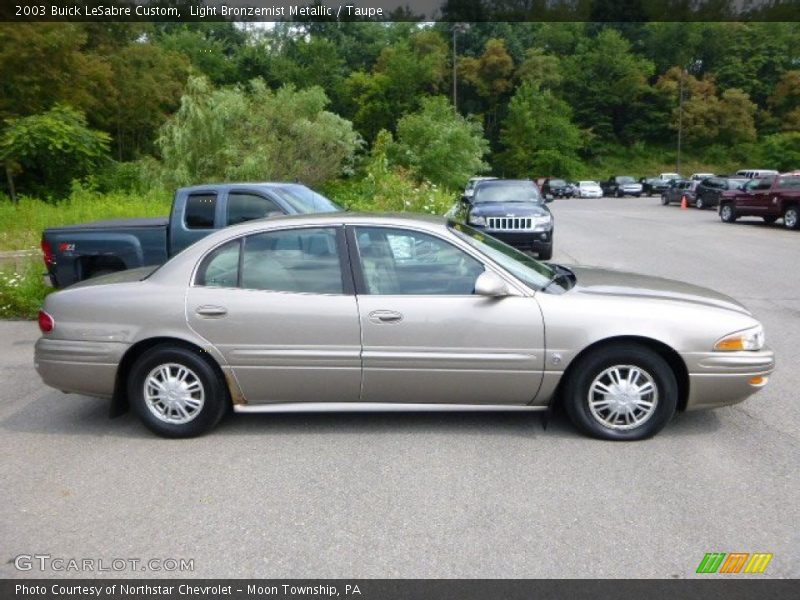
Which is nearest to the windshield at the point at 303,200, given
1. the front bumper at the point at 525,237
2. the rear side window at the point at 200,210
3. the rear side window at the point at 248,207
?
the rear side window at the point at 248,207

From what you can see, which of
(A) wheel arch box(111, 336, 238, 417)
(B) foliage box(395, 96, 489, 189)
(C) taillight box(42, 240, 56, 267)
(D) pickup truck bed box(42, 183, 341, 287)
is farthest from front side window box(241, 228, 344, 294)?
(B) foliage box(395, 96, 489, 189)

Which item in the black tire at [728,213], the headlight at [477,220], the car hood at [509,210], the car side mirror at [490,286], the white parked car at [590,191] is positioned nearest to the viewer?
the car side mirror at [490,286]

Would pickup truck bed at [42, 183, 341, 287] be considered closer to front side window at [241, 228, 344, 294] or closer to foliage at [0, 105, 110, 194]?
front side window at [241, 228, 344, 294]

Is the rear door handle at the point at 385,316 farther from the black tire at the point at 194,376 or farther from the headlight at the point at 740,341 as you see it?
the headlight at the point at 740,341

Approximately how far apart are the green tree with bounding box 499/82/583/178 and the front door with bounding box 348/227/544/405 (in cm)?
6610

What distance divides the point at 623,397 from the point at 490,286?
1.17m

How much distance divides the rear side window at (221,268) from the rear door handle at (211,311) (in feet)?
0.61

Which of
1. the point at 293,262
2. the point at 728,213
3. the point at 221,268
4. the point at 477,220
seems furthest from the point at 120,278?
the point at 728,213

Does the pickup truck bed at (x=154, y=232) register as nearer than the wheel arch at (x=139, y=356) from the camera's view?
No

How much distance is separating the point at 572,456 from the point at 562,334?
2.63 ft

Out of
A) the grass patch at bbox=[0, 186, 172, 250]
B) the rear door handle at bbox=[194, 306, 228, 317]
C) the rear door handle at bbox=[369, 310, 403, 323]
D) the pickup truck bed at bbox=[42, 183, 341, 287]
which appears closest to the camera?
the rear door handle at bbox=[369, 310, 403, 323]

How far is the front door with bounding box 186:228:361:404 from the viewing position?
532 cm

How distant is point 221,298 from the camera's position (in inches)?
214

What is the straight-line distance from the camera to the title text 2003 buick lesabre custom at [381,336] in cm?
521
